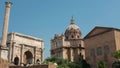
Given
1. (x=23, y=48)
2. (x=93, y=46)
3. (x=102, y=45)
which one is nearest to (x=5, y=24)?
(x=23, y=48)

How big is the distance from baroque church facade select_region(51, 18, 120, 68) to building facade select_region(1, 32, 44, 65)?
26.4 feet

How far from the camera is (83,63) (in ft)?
125

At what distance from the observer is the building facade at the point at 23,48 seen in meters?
34.8

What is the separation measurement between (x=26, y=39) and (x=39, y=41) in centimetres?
271

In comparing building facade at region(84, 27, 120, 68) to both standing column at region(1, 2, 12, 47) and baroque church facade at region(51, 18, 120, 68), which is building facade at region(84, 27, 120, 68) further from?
standing column at region(1, 2, 12, 47)

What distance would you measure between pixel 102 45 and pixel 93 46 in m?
2.00

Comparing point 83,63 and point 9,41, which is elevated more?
point 9,41

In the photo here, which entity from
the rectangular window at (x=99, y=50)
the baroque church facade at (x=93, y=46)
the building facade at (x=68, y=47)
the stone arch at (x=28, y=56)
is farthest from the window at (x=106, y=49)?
the stone arch at (x=28, y=56)

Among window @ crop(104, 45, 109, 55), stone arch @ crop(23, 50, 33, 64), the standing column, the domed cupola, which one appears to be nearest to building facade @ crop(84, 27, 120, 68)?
window @ crop(104, 45, 109, 55)

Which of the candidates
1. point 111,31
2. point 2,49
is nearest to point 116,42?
point 111,31

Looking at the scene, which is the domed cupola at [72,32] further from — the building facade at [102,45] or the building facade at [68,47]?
the building facade at [102,45]

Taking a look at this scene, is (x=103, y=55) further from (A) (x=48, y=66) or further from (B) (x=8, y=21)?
(A) (x=48, y=66)

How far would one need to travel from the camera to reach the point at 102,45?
3775cm

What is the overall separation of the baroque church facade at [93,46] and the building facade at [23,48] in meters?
8.04
